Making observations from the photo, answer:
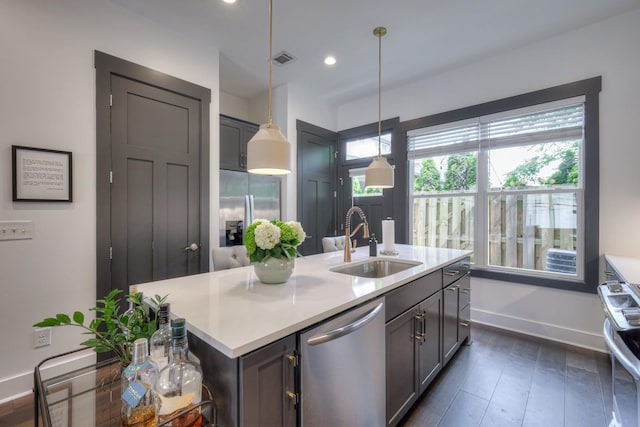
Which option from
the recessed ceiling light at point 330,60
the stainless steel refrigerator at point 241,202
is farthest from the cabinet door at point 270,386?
the recessed ceiling light at point 330,60

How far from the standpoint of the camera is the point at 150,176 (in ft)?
8.54

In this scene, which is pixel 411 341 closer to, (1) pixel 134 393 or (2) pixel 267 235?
(2) pixel 267 235

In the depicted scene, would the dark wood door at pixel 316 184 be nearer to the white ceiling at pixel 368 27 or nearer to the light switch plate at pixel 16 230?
the white ceiling at pixel 368 27

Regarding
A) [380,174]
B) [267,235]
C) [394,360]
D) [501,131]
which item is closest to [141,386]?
[267,235]

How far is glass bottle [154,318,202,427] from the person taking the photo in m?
0.88

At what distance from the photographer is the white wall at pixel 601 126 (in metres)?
2.55

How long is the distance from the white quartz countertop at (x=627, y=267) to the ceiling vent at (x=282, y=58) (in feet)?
11.2

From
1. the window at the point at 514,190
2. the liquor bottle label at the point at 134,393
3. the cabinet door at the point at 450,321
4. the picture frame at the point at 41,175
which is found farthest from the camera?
the window at the point at 514,190

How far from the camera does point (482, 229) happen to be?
3408mm

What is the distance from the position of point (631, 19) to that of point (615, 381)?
303 cm

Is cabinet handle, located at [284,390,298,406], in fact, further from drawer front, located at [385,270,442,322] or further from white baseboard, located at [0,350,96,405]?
white baseboard, located at [0,350,96,405]

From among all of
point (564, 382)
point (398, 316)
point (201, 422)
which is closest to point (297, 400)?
point (201, 422)

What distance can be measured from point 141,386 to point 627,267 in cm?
306

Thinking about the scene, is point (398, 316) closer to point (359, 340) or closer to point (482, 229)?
point (359, 340)
